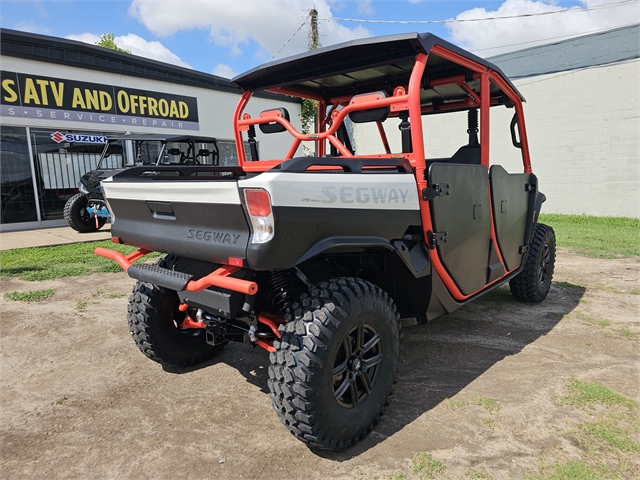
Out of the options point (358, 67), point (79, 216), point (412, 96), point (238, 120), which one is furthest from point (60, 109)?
point (412, 96)

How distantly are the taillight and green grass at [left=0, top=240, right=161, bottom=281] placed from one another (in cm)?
514

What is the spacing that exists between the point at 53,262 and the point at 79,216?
338cm

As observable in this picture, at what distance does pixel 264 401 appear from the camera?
2938 millimetres

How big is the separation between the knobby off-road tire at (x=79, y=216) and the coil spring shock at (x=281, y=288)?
8841 millimetres

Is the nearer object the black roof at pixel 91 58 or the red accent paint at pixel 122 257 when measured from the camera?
the red accent paint at pixel 122 257

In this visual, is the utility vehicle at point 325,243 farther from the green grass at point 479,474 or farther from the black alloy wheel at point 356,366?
the green grass at point 479,474

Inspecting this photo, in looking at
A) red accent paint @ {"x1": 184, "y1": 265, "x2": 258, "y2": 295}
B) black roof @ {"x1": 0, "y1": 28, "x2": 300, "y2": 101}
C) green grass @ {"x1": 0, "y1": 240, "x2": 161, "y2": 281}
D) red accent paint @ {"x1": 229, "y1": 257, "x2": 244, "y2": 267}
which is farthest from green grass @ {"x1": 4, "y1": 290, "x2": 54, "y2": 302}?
black roof @ {"x1": 0, "y1": 28, "x2": 300, "y2": 101}

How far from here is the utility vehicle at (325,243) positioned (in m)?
2.23

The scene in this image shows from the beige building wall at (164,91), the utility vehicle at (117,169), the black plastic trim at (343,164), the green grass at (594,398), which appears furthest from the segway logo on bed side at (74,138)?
the green grass at (594,398)

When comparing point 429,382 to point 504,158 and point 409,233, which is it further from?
point 504,158

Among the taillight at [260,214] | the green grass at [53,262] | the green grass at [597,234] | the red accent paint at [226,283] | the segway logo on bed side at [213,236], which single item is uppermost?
the taillight at [260,214]

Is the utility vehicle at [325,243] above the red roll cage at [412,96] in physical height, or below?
below

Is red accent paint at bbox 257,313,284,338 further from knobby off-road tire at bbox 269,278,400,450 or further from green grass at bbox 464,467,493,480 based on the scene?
green grass at bbox 464,467,493,480

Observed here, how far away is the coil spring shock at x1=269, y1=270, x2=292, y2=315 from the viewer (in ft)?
8.66
